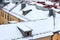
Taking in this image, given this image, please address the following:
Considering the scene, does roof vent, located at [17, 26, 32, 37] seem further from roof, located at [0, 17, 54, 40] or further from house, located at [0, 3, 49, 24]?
house, located at [0, 3, 49, 24]

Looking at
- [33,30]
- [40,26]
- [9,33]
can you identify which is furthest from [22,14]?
[9,33]

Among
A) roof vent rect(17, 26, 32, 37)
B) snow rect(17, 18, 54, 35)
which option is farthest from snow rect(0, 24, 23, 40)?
snow rect(17, 18, 54, 35)

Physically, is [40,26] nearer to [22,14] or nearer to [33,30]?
[33,30]

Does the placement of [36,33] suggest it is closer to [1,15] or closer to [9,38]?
[9,38]

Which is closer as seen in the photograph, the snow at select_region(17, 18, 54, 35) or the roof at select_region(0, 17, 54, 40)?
the roof at select_region(0, 17, 54, 40)

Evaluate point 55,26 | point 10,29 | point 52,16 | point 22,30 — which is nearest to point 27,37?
point 22,30

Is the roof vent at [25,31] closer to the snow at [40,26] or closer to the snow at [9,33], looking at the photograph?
the snow at [9,33]

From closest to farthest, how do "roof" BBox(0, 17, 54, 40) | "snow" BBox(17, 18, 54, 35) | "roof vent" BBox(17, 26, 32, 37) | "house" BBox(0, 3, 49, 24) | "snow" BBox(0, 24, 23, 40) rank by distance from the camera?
"snow" BBox(0, 24, 23, 40), "roof" BBox(0, 17, 54, 40), "roof vent" BBox(17, 26, 32, 37), "snow" BBox(17, 18, 54, 35), "house" BBox(0, 3, 49, 24)

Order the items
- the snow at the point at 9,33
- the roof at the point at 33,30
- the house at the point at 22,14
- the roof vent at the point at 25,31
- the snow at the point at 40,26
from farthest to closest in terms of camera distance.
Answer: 1. the house at the point at 22,14
2. the snow at the point at 40,26
3. the roof vent at the point at 25,31
4. the roof at the point at 33,30
5. the snow at the point at 9,33

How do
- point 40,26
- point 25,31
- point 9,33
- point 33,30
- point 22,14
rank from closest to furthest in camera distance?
point 25,31, point 9,33, point 33,30, point 40,26, point 22,14

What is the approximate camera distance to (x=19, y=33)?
72.9 feet

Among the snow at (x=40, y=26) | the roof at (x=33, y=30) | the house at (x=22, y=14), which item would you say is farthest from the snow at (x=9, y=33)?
the house at (x=22, y=14)

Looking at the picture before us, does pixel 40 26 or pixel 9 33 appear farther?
pixel 40 26

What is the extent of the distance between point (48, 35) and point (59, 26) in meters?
3.44
